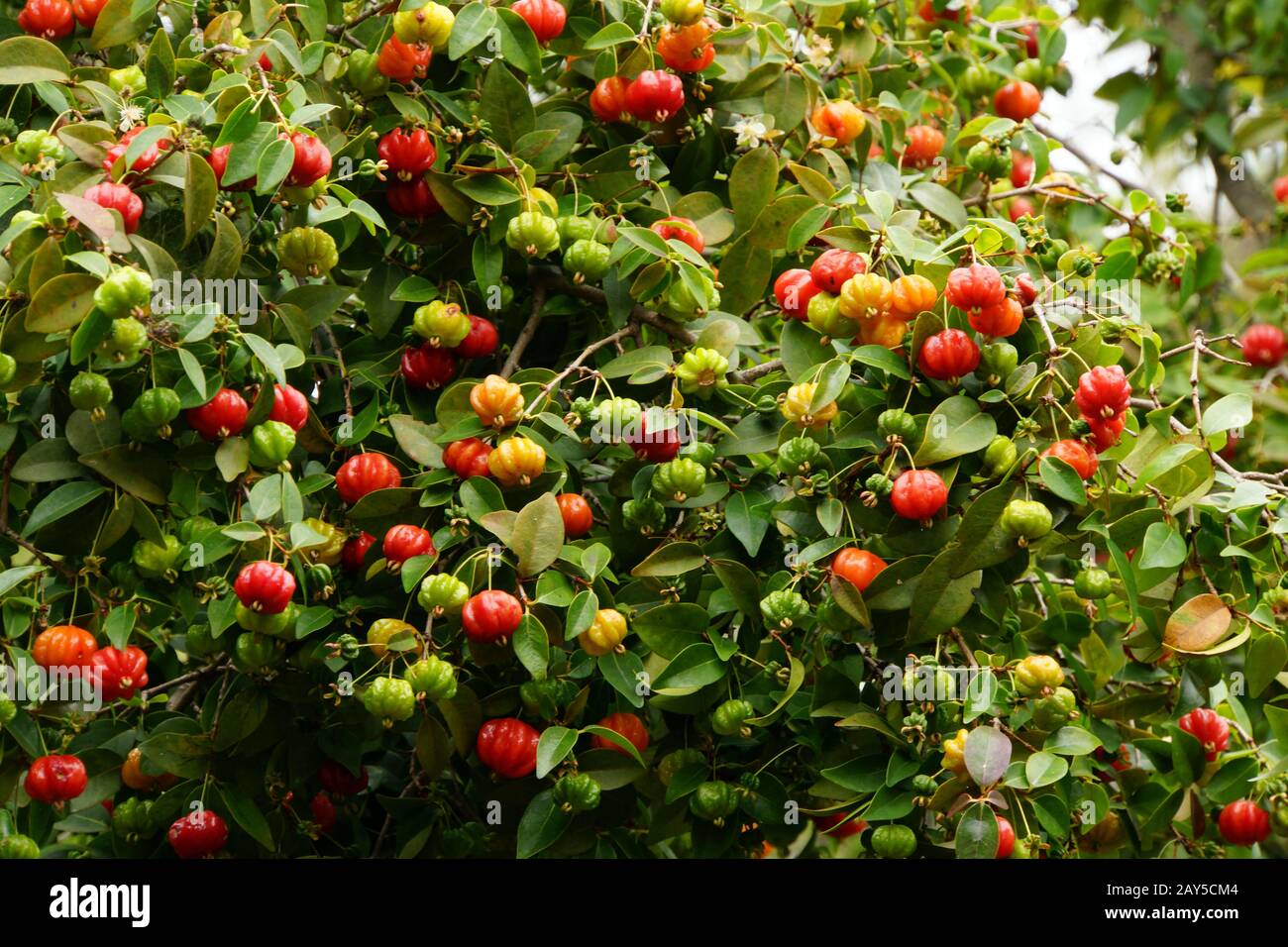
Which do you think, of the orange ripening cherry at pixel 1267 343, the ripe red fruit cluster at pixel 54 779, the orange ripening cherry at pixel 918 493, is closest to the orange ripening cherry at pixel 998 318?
the orange ripening cherry at pixel 918 493

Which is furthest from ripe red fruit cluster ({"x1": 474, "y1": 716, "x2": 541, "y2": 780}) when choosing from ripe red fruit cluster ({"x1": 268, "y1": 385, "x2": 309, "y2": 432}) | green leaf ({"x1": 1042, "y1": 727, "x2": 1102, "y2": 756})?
green leaf ({"x1": 1042, "y1": 727, "x2": 1102, "y2": 756})

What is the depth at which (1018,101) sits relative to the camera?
2871 mm

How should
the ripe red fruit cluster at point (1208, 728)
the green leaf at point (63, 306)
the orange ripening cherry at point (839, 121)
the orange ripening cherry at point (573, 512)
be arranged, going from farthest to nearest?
the orange ripening cherry at point (839, 121) < the ripe red fruit cluster at point (1208, 728) < the orange ripening cherry at point (573, 512) < the green leaf at point (63, 306)

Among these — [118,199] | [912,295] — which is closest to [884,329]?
[912,295]

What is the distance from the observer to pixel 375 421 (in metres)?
2.13

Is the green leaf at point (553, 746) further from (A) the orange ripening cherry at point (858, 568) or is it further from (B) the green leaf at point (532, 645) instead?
(A) the orange ripening cherry at point (858, 568)

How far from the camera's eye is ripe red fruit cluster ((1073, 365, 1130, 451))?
183cm

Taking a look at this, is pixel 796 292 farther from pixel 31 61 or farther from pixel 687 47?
pixel 31 61

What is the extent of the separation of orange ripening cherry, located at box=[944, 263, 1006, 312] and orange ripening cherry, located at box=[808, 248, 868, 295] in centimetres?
17

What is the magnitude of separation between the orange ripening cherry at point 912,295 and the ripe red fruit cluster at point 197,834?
52.9 inches

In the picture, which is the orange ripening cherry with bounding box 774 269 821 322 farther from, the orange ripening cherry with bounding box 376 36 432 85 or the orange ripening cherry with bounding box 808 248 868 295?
the orange ripening cherry with bounding box 376 36 432 85

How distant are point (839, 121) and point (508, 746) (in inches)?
51.5

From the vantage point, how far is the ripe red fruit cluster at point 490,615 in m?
1.82
